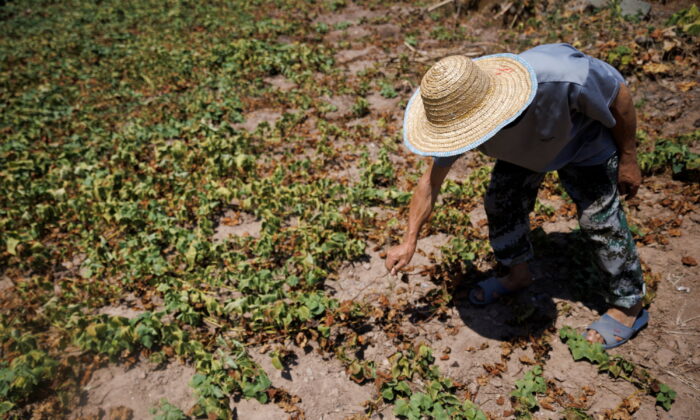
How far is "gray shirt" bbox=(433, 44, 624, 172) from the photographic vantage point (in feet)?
7.14

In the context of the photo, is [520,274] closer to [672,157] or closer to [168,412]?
[672,157]

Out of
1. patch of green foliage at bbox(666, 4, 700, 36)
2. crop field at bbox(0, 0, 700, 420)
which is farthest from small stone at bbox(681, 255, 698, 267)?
patch of green foliage at bbox(666, 4, 700, 36)

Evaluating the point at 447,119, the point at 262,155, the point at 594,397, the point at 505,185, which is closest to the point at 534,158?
the point at 505,185

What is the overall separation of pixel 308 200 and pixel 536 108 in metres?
2.85

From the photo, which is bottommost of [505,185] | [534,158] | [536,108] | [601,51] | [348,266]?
[348,266]

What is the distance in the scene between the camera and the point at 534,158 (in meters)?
2.50

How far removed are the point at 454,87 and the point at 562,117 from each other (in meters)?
0.67

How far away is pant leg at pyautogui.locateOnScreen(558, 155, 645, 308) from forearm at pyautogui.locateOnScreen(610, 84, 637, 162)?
7 centimetres

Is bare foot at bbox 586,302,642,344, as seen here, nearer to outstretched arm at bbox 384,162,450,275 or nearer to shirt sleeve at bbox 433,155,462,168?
outstretched arm at bbox 384,162,450,275

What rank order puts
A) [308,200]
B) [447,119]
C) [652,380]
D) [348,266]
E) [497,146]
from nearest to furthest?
[447,119], [497,146], [652,380], [348,266], [308,200]

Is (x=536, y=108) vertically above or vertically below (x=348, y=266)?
above

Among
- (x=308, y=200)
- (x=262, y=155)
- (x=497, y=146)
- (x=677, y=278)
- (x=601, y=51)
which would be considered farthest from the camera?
(x=601, y=51)

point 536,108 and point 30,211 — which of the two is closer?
point 536,108

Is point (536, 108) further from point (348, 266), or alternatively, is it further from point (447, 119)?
point (348, 266)
